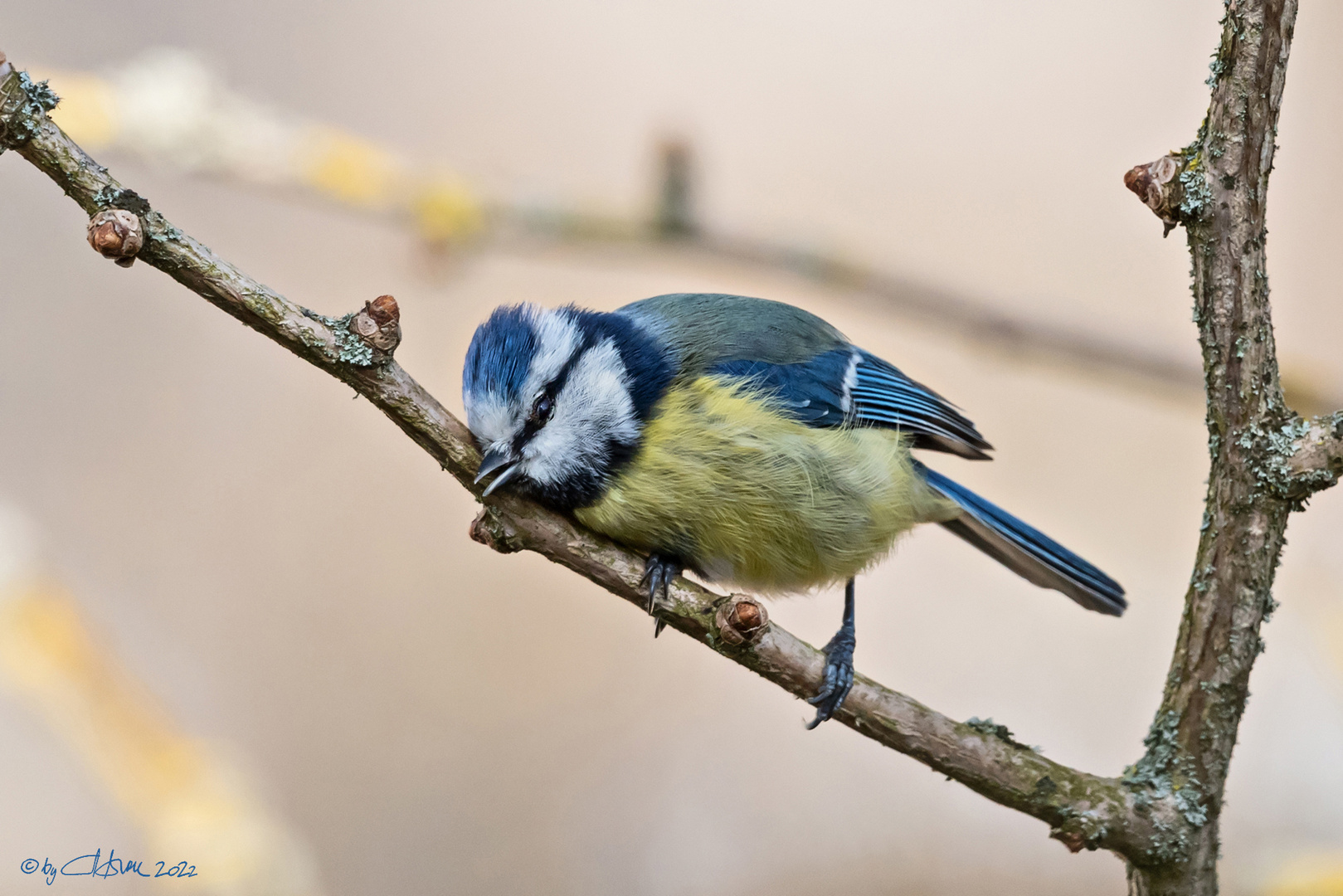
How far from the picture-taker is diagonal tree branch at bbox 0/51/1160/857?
1.18 m

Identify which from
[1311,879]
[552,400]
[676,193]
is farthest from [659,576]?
[1311,879]

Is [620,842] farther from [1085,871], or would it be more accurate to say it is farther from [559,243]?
[559,243]

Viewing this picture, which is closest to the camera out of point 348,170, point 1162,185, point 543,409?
point 1162,185

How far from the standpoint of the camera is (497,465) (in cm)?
139

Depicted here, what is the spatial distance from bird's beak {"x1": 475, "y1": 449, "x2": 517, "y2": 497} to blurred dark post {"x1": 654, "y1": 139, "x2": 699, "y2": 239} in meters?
1.09

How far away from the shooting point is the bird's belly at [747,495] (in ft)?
5.12

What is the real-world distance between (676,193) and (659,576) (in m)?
1.15

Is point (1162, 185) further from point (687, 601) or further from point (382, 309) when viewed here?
point (382, 309)

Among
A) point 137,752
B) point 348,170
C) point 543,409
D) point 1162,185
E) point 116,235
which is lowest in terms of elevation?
point 137,752

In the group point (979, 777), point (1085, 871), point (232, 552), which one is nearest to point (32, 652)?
point (232, 552)

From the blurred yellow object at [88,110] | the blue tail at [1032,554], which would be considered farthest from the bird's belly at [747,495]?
the blurred yellow object at [88,110]

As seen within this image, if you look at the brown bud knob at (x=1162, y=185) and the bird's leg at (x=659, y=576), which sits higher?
the brown bud knob at (x=1162, y=185)

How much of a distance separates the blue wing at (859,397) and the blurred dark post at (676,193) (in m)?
0.59

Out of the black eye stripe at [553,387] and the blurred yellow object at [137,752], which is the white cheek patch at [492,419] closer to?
the black eye stripe at [553,387]
